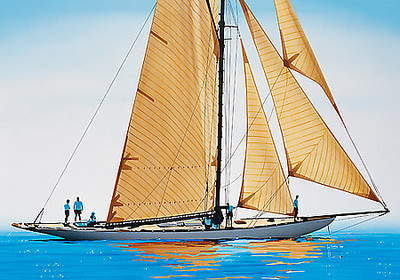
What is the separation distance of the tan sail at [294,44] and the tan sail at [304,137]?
99 centimetres

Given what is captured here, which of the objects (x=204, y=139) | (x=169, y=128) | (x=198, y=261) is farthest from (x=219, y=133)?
(x=198, y=261)

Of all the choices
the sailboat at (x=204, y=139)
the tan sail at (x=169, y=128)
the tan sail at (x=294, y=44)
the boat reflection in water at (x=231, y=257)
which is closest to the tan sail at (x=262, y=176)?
the sailboat at (x=204, y=139)

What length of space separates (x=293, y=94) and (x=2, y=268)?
18.7 m

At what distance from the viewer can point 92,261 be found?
1256 inches

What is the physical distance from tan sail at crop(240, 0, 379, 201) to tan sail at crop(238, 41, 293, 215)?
990mm

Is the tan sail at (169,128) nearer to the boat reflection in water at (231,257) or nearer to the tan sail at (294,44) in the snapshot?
the boat reflection in water at (231,257)

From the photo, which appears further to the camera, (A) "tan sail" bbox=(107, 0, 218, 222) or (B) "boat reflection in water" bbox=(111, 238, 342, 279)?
(A) "tan sail" bbox=(107, 0, 218, 222)

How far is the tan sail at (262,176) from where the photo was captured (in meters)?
39.6

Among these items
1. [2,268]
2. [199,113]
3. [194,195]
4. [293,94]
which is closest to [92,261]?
[2,268]

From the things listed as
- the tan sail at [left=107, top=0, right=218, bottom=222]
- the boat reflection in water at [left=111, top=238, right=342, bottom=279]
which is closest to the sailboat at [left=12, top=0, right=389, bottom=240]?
the tan sail at [left=107, top=0, right=218, bottom=222]

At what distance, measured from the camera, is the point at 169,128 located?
127ft

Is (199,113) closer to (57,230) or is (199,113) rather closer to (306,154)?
(306,154)

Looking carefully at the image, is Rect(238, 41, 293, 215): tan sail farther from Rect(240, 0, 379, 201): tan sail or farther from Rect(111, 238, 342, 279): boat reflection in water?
Rect(111, 238, 342, 279): boat reflection in water

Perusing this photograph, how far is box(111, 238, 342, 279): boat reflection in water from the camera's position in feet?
91.7
